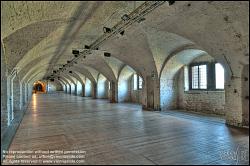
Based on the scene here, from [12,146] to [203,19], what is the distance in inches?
224

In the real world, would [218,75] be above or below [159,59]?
below

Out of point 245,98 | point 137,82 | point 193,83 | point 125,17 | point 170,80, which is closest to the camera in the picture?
point 125,17

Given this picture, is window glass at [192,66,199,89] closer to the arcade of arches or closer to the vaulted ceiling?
Result: the arcade of arches

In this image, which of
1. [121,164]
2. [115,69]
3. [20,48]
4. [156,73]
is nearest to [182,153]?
[121,164]

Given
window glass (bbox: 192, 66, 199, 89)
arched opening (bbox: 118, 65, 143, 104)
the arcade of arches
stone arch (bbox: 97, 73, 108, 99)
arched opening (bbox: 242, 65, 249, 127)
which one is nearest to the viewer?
the arcade of arches

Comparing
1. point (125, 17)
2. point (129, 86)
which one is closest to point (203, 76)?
point (125, 17)

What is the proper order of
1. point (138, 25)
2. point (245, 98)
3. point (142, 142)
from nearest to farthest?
1. point (142, 142)
2. point (245, 98)
3. point (138, 25)

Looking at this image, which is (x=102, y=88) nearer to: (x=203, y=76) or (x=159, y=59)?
(x=159, y=59)

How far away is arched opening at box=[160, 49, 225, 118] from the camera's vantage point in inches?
378

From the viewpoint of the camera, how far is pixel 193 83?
36.2 feet

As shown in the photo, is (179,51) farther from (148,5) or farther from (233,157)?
(233,157)

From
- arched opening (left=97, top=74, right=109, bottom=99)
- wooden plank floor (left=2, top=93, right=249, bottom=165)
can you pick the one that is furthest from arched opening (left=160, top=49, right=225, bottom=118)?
arched opening (left=97, top=74, right=109, bottom=99)

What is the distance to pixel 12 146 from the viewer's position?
15.5 ft

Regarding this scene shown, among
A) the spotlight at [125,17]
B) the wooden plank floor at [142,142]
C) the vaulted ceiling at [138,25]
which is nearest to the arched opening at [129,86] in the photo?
the vaulted ceiling at [138,25]
